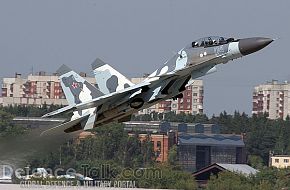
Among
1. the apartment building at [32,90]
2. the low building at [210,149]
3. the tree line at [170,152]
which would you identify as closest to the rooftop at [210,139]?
the low building at [210,149]

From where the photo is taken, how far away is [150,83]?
153ft

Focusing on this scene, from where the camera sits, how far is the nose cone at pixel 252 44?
44.1 m

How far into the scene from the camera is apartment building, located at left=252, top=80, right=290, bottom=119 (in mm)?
183925

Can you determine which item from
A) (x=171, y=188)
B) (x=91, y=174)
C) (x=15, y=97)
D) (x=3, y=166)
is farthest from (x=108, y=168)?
(x=15, y=97)

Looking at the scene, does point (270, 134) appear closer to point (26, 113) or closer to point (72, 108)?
point (26, 113)

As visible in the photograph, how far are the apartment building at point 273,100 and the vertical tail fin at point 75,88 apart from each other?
13027 cm

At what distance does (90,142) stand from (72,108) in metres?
56.3

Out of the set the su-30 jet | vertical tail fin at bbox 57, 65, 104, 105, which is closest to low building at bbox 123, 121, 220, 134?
vertical tail fin at bbox 57, 65, 104, 105

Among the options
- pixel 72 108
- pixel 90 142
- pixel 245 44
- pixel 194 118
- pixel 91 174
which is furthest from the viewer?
pixel 194 118

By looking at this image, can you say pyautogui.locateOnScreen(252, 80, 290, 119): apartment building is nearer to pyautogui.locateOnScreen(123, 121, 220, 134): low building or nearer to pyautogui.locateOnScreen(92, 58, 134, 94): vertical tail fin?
pyautogui.locateOnScreen(123, 121, 220, 134): low building

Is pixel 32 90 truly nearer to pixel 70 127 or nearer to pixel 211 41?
pixel 70 127

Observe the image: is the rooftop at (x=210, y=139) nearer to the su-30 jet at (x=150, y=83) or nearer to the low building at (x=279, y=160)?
the low building at (x=279, y=160)

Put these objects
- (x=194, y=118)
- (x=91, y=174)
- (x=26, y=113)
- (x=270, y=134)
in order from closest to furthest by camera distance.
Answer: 1. (x=91, y=174)
2. (x=26, y=113)
3. (x=270, y=134)
4. (x=194, y=118)

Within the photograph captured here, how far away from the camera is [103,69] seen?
50406mm
